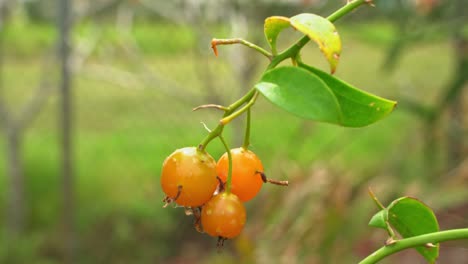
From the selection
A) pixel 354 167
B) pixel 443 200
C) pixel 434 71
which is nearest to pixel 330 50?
pixel 443 200

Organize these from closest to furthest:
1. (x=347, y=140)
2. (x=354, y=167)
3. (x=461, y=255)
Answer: (x=461, y=255)
(x=354, y=167)
(x=347, y=140)

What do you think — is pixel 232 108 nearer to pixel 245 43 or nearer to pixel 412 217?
pixel 245 43

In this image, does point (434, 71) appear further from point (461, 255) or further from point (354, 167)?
point (461, 255)

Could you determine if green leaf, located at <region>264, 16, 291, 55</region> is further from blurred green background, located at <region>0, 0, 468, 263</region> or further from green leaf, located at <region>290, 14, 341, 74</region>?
blurred green background, located at <region>0, 0, 468, 263</region>

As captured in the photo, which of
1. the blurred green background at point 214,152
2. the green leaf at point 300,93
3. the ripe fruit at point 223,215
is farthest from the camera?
the blurred green background at point 214,152

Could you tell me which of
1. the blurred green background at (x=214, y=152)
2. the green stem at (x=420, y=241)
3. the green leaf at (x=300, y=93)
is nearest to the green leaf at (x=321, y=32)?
the green leaf at (x=300, y=93)

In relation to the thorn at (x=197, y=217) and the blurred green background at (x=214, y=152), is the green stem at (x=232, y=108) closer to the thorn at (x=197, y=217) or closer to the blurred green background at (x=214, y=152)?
the thorn at (x=197, y=217)
